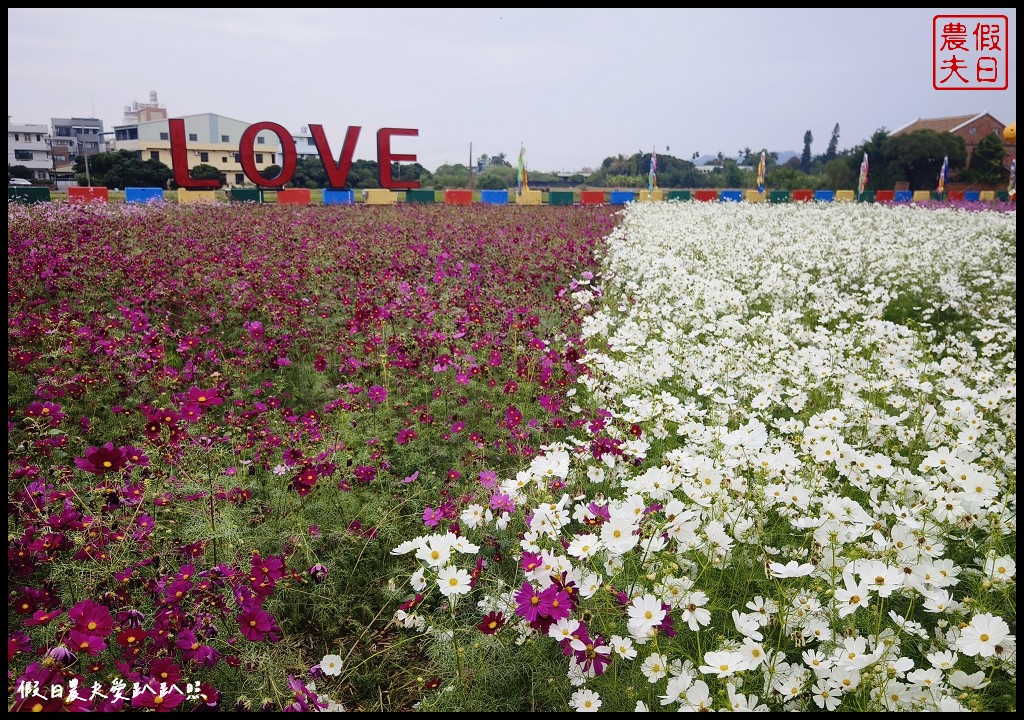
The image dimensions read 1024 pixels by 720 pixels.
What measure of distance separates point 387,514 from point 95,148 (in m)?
105

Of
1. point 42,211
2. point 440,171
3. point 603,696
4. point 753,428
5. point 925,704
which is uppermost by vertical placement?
point 440,171

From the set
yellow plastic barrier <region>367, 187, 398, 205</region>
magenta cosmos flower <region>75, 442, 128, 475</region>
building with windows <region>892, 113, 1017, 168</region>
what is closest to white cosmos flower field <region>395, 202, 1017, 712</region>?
magenta cosmos flower <region>75, 442, 128, 475</region>

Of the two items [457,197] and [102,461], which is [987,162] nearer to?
[457,197]

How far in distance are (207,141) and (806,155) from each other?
91.5 metres

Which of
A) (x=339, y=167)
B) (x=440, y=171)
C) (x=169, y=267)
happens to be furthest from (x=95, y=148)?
(x=169, y=267)

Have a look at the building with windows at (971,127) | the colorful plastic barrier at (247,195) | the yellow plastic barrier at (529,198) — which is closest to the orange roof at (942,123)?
the building with windows at (971,127)

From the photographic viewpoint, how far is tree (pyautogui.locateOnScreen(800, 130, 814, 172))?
97250 millimetres

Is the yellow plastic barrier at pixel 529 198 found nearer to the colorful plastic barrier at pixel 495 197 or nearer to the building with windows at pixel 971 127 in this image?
the colorful plastic barrier at pixel 495 197

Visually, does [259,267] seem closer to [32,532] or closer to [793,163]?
[32,532]

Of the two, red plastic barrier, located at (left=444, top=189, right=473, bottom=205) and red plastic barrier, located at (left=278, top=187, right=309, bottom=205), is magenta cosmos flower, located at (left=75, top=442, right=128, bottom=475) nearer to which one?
red plastic barrier, located at (left=278, top=187, right=309, bottom=205)

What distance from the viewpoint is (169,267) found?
21.4 ft

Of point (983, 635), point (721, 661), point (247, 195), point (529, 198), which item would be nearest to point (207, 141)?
point (247, 195)

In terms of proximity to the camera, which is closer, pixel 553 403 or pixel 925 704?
pixel 925 704

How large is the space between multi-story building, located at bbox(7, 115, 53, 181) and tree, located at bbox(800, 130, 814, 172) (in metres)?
103
